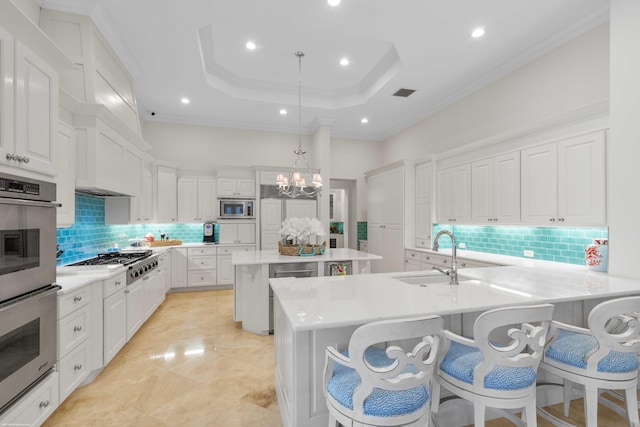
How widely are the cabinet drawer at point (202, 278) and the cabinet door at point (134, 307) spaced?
185 cm

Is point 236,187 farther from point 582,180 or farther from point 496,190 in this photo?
point 582,180

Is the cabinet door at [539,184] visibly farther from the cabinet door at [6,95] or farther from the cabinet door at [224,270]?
the cabinet door at [224,270]

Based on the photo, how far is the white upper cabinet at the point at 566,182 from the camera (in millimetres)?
2684

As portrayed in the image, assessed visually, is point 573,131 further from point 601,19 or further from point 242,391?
point 242,391

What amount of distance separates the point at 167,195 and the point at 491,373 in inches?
219

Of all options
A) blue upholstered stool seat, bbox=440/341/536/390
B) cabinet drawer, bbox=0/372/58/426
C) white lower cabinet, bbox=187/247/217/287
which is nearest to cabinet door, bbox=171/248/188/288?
white lower cabinet, bbox=187/247/217/287

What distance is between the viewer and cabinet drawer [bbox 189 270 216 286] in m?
5.46

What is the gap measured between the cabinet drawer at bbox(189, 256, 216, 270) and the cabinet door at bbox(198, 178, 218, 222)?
757mm

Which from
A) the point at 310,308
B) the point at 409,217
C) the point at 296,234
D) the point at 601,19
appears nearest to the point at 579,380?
the point at 310,308

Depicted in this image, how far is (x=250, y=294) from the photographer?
11.6 feet

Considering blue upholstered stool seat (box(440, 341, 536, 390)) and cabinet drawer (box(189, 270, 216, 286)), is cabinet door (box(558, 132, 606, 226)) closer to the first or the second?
blue upholstered stool seat (box(440, 341, 536, 390))

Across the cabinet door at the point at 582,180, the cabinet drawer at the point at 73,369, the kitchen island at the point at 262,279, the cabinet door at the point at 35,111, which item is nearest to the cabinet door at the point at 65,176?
the cabinet door at the point at 35,111

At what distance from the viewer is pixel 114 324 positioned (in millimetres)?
2807

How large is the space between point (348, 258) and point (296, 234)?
0.69 metres
